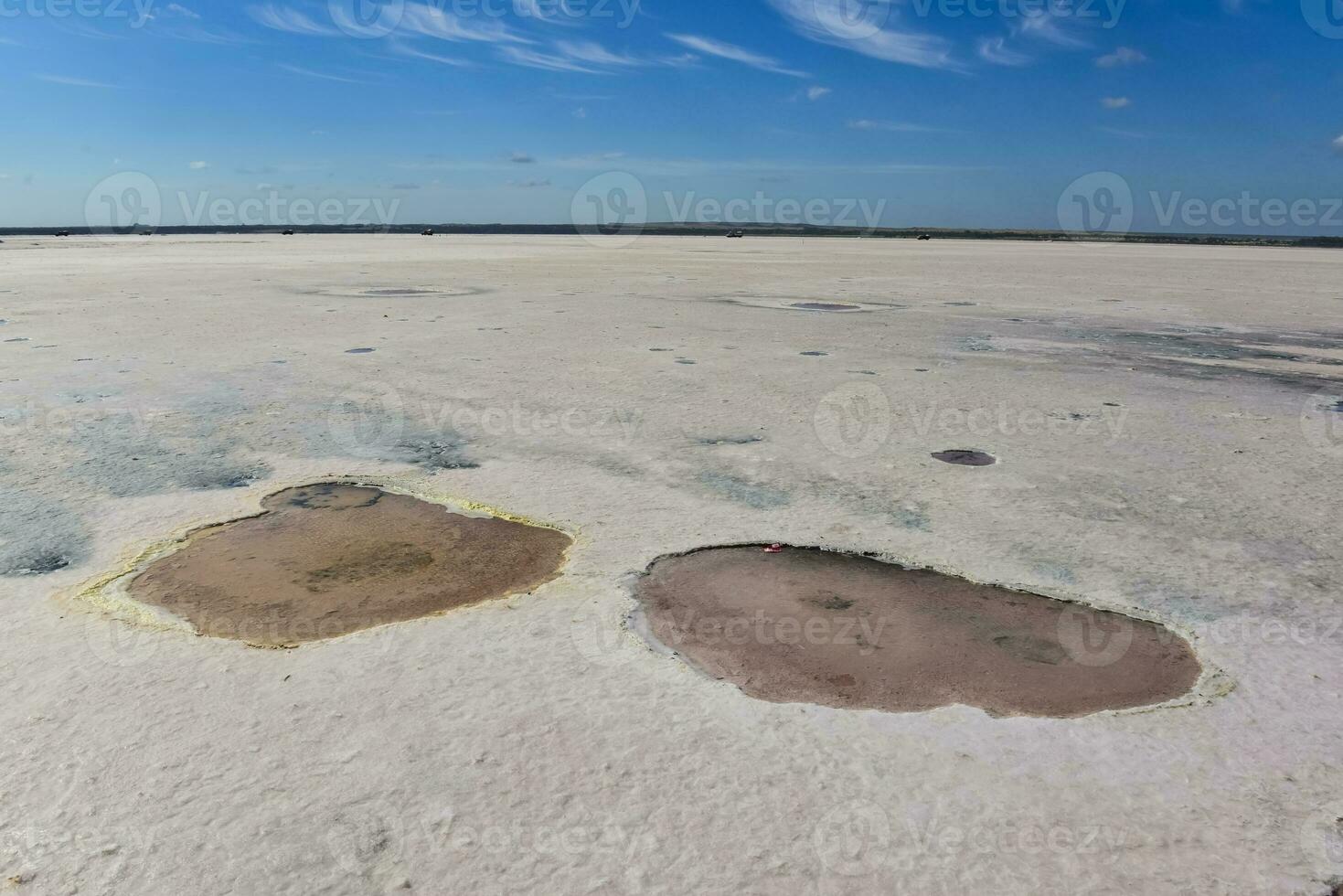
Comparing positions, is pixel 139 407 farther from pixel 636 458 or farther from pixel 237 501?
pixel 636 458
